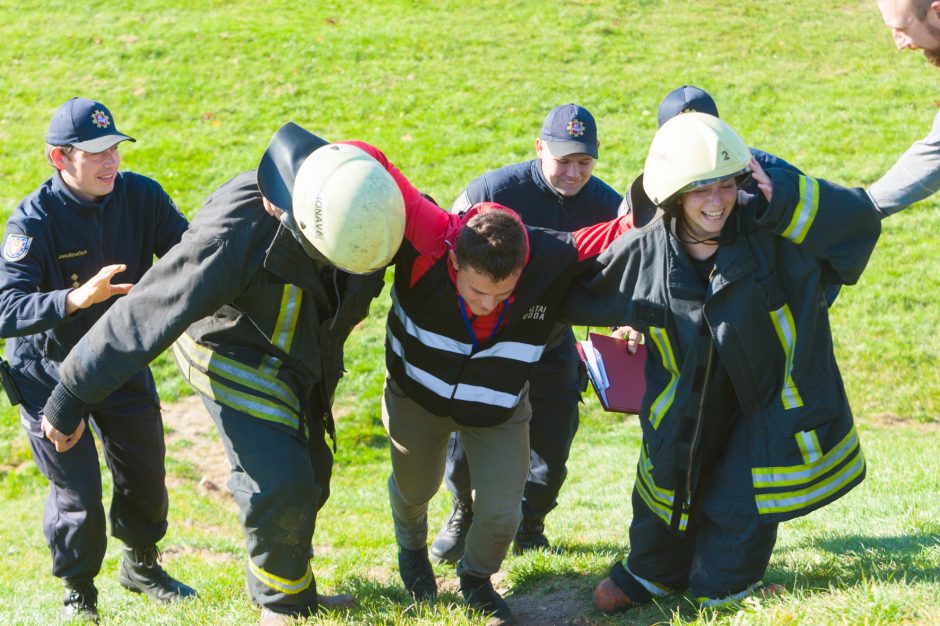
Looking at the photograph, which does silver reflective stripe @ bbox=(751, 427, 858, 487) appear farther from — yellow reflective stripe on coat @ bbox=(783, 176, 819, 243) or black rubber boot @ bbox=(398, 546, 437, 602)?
black rubber boot @ bbox=(398, 546, 437, 602)

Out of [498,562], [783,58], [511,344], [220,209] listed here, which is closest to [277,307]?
[220,209]

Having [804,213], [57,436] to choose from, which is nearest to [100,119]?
[57,436]

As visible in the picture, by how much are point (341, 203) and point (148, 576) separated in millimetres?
3030

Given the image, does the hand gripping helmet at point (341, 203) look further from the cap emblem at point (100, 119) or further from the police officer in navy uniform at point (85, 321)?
the cap emblem at point (100, 119)

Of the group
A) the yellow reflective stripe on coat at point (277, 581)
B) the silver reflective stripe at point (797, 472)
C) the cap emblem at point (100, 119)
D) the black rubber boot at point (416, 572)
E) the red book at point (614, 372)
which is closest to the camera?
the silver reflective stripe at point (797, 472)

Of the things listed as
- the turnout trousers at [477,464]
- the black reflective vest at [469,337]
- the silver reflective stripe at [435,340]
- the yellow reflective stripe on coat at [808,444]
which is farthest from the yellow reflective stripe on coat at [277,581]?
the yellow reflective stripe on coat at [808,444]

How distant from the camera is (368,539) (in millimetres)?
6859

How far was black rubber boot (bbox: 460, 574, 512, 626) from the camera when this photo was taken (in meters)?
4.76

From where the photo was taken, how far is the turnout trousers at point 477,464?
4691mm

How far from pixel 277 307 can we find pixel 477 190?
2.04m

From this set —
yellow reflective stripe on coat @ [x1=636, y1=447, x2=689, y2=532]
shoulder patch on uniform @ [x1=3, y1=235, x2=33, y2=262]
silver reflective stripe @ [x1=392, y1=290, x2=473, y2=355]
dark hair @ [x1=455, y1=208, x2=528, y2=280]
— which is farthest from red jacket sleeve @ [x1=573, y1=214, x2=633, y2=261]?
shoulder patch on uniform @ [x1=3, y1=235, x2=33, y2=262]

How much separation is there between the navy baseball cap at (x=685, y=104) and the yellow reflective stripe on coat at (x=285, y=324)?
2636 mm

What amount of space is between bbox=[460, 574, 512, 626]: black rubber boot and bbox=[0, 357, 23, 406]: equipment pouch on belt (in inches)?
101

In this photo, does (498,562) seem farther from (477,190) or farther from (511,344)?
(477,190)
